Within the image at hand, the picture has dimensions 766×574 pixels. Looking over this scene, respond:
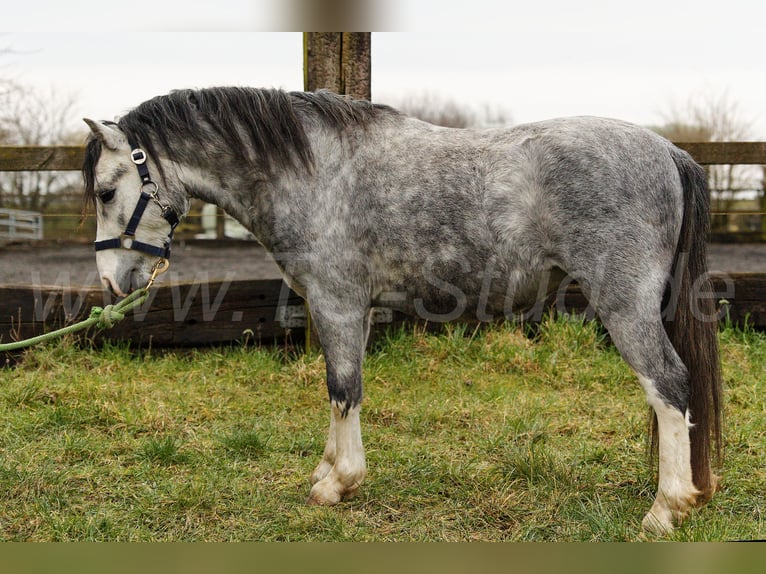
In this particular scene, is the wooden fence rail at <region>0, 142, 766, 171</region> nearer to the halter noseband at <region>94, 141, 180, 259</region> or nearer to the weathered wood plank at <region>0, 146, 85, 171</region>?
the weathered wood plank at <region>0, 146, 85, 171</region>

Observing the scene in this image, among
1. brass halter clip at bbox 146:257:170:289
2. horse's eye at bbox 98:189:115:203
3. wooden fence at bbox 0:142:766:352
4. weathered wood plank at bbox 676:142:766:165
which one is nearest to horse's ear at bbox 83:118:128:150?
horse's eye at bbox 98:189:115:203

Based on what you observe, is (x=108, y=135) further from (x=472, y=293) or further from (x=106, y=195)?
(x=472, y=293)

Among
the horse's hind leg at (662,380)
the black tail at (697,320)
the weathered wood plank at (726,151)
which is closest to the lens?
the horse's hind leg at (662,380)

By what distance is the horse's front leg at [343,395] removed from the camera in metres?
3.45

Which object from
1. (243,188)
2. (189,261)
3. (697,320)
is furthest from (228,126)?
(189,261)

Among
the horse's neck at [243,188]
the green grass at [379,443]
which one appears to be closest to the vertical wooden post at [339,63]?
the green grass at [379,443]

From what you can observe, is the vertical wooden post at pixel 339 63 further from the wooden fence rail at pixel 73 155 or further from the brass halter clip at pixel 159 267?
the brass halter clip at pixel 159 267

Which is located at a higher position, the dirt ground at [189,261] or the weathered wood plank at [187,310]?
the weathered wood plank at [187,310]

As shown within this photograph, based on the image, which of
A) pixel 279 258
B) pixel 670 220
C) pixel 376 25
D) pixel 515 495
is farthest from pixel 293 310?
pixel 376 25

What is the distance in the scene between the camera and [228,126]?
3447mm

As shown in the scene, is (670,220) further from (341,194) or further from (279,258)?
(279,258)

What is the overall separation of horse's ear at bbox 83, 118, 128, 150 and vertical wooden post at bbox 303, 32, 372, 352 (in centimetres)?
239

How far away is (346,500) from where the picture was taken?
354 centimetres

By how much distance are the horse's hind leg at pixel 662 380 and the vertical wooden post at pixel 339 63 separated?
10.3 ft
